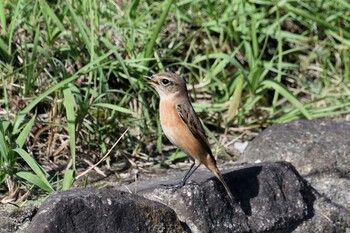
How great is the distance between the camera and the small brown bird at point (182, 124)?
249 inches

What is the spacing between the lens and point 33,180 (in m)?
6.04

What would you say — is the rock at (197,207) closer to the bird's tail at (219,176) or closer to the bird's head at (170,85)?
the bird's tail at (219,176)

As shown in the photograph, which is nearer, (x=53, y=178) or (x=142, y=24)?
(x=53, y=178)

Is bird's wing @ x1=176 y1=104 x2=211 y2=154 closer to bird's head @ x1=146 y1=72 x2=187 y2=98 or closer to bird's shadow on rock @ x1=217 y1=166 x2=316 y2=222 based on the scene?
bird's head @ x1=146 y1=72 x2=187 y2=98

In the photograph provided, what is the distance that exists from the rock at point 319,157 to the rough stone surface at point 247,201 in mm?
152

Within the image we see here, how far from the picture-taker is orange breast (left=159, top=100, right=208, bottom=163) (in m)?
6.30

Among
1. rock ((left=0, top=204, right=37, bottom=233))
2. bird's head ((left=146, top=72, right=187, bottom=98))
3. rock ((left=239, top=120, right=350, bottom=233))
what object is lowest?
rock ((left=239, top=120, right=350, bottom=233))

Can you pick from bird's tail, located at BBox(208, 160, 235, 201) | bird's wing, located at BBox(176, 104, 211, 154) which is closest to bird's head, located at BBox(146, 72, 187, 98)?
bird's wing, located at BBox(176, 104, 211, 154)

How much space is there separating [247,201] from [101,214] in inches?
57.2

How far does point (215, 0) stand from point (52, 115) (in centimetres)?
246

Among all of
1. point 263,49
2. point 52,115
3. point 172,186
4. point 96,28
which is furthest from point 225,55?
point 172,186

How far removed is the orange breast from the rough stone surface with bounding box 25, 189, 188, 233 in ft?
2.41

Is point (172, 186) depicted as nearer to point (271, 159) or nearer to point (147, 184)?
point (147, 184)

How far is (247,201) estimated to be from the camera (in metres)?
6.40
